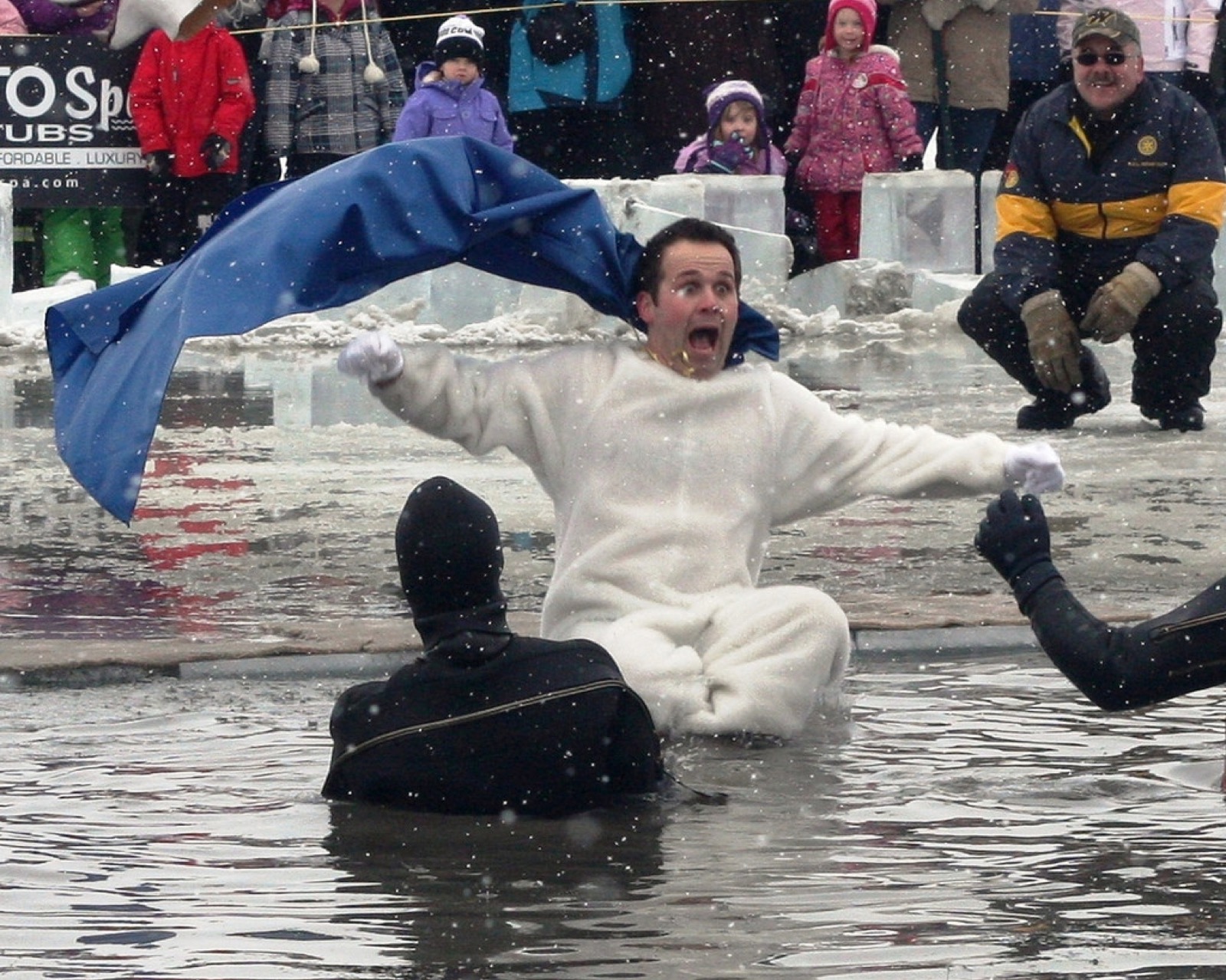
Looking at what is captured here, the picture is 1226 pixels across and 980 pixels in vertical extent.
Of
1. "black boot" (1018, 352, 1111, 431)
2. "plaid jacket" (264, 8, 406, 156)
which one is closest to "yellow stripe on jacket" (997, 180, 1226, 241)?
"black boot" (1018, 352, 1111, 431)

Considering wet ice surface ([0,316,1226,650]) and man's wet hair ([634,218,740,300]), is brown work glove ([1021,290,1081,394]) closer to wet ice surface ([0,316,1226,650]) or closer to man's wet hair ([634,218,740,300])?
wet ice surface ([0,316,1226,650])

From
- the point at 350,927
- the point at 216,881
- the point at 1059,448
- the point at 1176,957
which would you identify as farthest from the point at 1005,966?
the point at 1059,448

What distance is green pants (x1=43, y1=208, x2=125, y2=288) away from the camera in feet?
48.3

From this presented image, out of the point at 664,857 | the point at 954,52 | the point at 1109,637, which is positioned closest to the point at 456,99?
the point at 954,52

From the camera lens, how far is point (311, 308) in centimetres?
577

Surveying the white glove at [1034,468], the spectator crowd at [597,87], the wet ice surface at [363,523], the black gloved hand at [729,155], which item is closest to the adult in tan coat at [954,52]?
the spectator crowd at [597,87]

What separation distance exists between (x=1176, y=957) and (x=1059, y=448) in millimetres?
6331

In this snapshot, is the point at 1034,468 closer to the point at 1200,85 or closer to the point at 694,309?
the point at 694,309

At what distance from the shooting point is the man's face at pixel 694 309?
221 inches

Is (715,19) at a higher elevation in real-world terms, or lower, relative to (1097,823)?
higher

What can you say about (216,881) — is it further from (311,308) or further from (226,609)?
(226,609)

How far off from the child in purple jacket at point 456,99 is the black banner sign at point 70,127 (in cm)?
161

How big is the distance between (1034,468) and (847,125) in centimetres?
898

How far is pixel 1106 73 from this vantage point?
1003 centimetres
